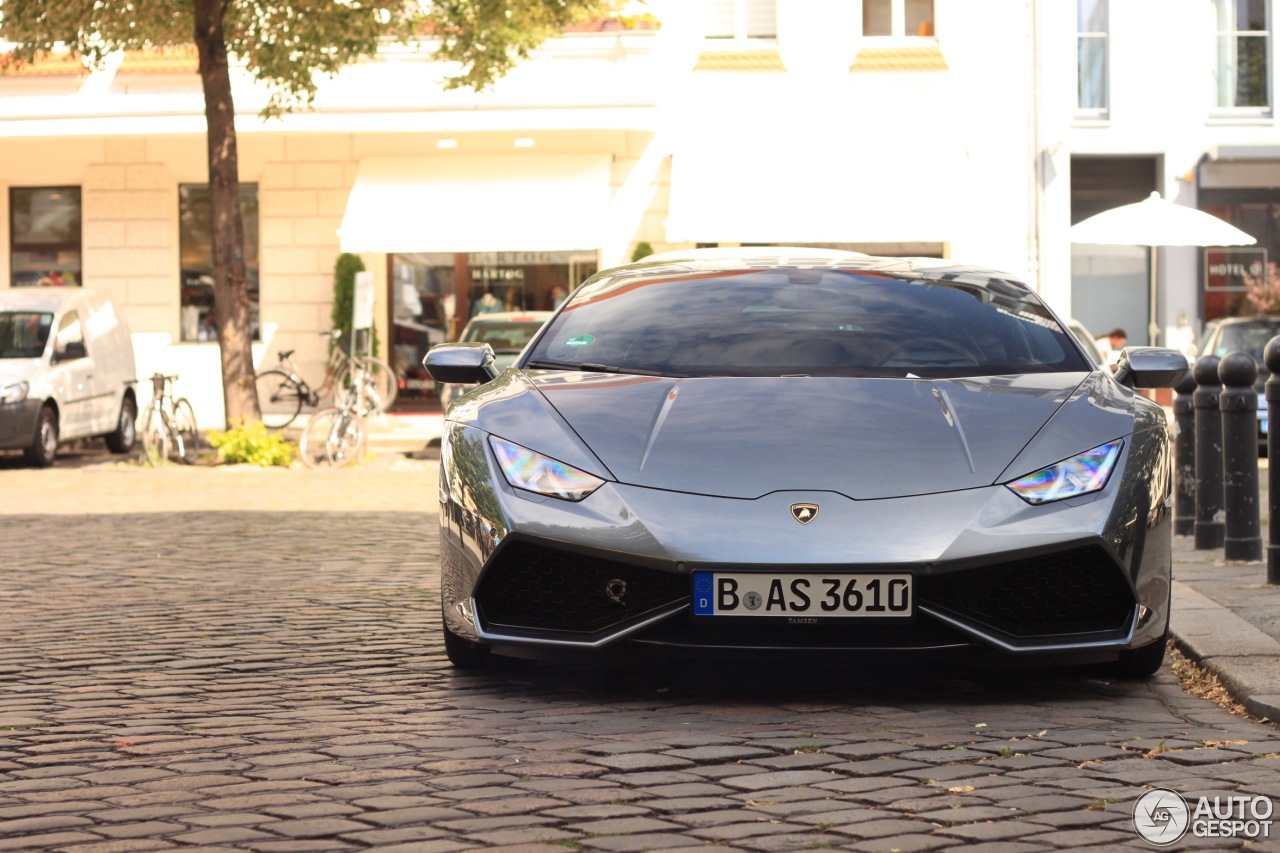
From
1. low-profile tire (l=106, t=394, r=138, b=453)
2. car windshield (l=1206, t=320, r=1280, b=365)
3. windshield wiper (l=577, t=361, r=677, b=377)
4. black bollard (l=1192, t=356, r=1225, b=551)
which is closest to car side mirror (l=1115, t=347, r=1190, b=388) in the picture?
windshield wiper (l=577, t=361, r=677, b=377)

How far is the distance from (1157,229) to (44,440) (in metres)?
11.6

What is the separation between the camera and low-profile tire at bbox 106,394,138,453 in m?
21.5

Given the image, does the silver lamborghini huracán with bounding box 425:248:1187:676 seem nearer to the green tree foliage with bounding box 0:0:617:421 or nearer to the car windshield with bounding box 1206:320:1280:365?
the green tree foliage with bounding box 0:0:617:421

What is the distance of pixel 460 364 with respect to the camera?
6391mm

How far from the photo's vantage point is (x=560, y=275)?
2620 centimetres

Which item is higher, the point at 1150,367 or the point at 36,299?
the point at 36,299

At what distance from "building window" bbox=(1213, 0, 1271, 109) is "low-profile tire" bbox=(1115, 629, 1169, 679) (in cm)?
2367

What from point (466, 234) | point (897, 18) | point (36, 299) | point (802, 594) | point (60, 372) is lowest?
point (802, 594)

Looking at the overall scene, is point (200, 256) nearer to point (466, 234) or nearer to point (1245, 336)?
point (466, 234)

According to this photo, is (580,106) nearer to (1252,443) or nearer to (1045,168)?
(1045,168)

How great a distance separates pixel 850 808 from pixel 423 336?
22795mm

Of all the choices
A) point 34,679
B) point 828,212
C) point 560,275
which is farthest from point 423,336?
point 34,679

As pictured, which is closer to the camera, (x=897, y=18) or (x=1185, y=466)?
(x=1185, y=466)

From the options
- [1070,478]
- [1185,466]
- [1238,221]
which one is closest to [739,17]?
[1238,221]
